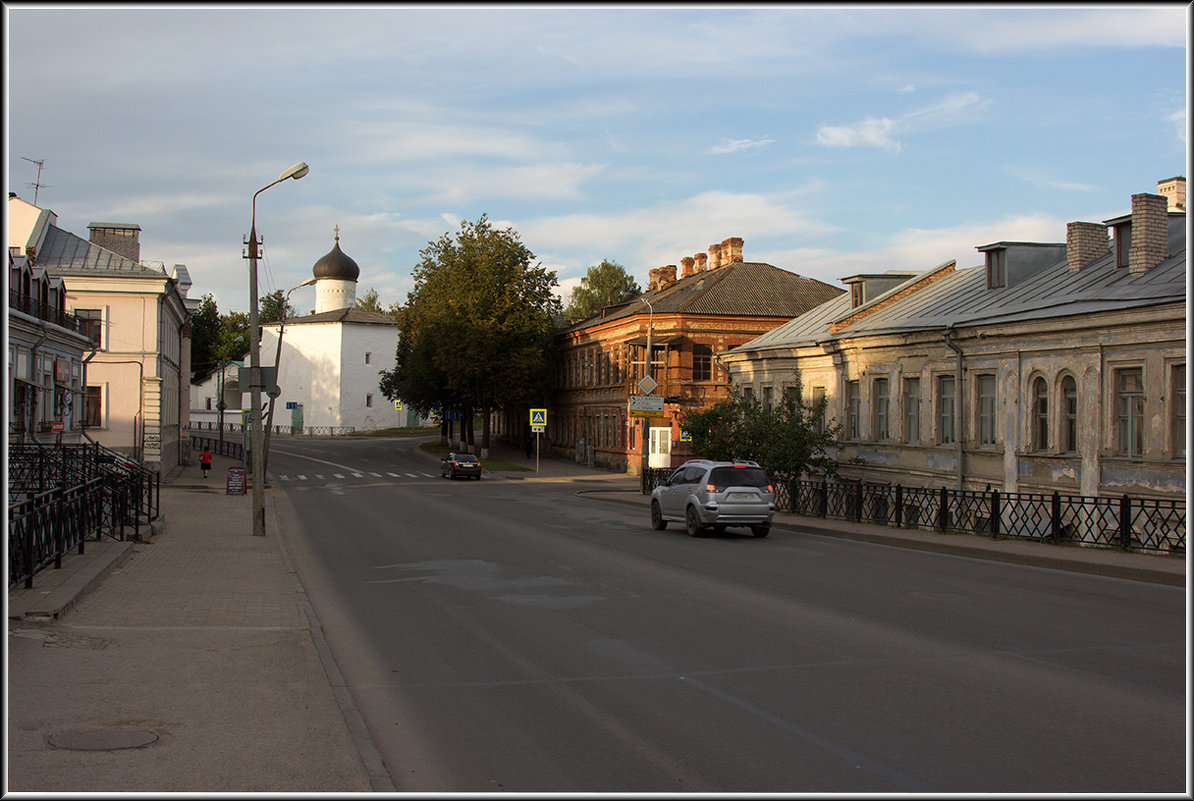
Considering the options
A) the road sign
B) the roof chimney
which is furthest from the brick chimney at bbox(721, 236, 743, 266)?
the road sign

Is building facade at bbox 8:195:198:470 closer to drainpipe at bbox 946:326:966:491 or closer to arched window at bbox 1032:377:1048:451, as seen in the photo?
drainpipe at bbox 946:326:966:491

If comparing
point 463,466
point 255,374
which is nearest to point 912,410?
point 255,374

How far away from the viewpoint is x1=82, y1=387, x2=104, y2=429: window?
141ft

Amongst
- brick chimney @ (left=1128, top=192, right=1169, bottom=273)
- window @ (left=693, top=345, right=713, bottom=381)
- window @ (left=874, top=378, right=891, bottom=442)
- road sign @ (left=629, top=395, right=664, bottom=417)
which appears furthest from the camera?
window @ (left=693, top=345, right=713, bottom=381)

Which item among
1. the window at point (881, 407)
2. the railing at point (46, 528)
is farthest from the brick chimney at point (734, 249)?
the railing at point (46, 528)

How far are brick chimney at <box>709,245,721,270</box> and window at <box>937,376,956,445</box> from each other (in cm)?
3825

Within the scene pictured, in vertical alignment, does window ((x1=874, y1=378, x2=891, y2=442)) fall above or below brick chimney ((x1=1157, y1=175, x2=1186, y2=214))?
below

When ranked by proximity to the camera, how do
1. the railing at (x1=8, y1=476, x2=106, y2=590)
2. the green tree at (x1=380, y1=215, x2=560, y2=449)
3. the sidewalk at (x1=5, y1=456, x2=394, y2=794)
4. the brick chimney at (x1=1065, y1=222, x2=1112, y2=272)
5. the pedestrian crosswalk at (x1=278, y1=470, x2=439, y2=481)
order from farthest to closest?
the green tree at (x1=380, y1=215, x2=560, y2=449) < the pedestrian crosswalk at (x1=278, y1=470, x2=439, y2=481) < the brick chimney at (x1=1065, y1=222, x2=1112, y2=272) < the railing at (x1=8, y1=476, x2=106, y2=590) < the sidewalk at (x1=5, y1=456, x2=394, y2=794)

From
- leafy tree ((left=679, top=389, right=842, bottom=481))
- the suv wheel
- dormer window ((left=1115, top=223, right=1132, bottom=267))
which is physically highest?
dormer window ((left=1115, top=223, right=1132, bottom=267))

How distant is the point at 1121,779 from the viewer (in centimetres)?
593

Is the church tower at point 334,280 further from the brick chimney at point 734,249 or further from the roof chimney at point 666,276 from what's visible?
the brick chimney at point 734,249

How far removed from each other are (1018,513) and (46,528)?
20.8 m

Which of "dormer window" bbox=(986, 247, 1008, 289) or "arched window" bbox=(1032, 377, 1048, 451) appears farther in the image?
"dormer window" bbox=(986, 247, 1008, 289)

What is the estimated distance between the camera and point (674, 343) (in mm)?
53969
